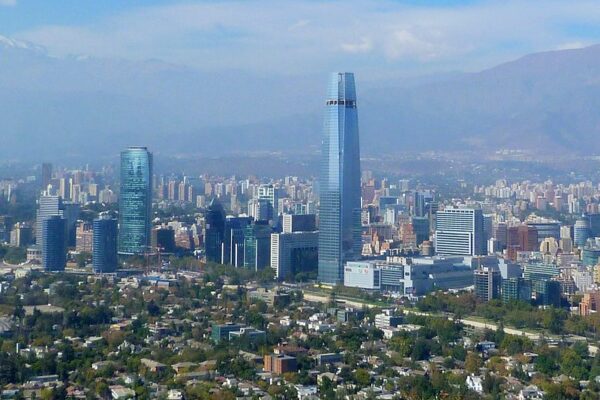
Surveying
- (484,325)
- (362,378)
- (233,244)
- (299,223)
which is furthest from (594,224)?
(362,378)

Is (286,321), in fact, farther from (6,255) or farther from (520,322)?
(6,255)

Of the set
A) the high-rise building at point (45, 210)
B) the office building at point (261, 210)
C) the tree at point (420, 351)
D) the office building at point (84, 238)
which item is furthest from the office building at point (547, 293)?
the high-rise building at point (45, 210)

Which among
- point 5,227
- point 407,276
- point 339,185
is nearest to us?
point 407,276

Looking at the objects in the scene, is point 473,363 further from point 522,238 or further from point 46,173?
point 46,173

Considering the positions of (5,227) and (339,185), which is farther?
(5,227)

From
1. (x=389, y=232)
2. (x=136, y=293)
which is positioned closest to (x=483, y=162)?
(x=389, y=232)

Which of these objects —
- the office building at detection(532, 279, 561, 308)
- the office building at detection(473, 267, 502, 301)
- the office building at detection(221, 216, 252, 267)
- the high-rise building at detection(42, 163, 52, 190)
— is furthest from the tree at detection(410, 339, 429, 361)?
the high-rise building at detection(42, 163, 52, 190)

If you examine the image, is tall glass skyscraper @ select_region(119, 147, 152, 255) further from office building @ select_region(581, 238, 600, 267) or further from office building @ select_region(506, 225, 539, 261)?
office building @ select_region(581, 238, 600, 267)

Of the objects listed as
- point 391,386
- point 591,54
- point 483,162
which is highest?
point 591,54
